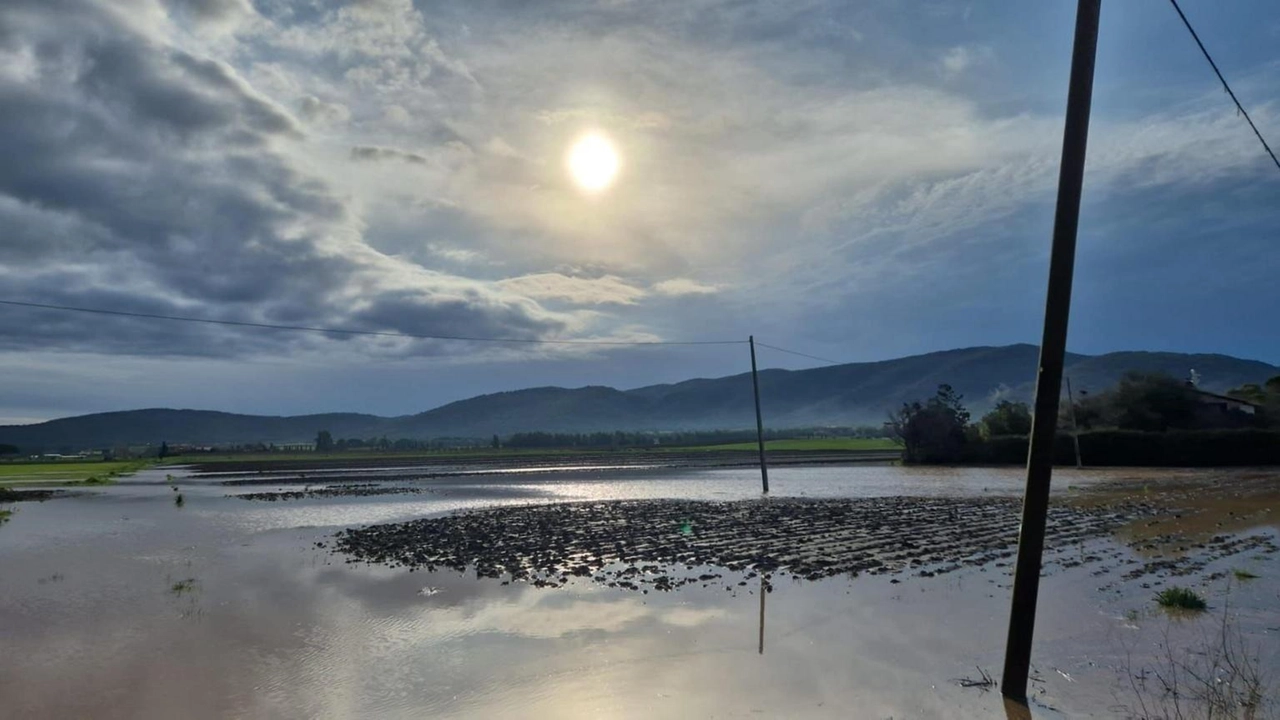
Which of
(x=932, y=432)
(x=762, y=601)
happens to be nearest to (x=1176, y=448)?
(x=932, y=432)

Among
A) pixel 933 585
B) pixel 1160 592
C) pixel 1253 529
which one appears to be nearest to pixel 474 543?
pixel 933 585

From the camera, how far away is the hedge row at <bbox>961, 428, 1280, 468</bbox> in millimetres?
60094

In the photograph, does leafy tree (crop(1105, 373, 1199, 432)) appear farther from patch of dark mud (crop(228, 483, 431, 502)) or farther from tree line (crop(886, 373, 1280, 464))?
patch of dark mud (crop(228, 483, 431, 502))

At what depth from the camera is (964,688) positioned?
9.30 meters

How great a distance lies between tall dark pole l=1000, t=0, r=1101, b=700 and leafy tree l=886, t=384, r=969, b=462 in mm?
69884

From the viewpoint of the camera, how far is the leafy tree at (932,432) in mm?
76375

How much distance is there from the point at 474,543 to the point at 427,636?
11.6 m

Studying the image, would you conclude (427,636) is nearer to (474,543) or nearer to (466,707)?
(466,707)

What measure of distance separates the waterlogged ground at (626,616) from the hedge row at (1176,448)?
3670 centimetres

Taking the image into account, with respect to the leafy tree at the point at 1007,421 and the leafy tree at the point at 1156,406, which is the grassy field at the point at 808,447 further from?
the leafy tree at the point at 1156,406

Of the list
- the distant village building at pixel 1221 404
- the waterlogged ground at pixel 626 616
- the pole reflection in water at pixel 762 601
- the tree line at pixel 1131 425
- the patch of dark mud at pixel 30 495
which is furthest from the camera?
the distant village building at pixel 1221 404

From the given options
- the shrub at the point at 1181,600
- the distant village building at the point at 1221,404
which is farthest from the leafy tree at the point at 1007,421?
the shrub at the point at 1181,600

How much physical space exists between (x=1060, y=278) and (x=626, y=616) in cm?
901

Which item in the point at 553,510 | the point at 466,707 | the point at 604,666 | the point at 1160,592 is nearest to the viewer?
the point at 466,707
